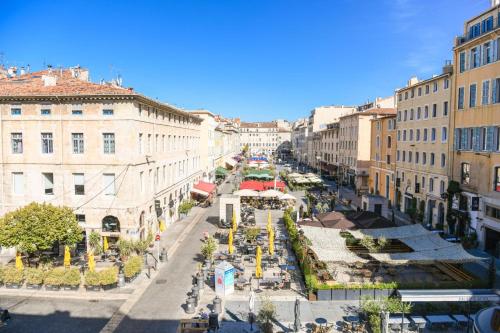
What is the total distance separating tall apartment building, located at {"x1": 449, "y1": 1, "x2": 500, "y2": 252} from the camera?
30000 mm

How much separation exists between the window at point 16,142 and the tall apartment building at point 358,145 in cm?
4580

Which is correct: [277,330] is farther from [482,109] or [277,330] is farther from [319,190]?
[319,190]

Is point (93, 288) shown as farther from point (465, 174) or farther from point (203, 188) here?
point (465, 174)

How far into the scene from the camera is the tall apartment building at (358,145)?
207ft

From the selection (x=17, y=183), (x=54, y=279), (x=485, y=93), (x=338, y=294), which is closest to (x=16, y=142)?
(x=17, y=183)

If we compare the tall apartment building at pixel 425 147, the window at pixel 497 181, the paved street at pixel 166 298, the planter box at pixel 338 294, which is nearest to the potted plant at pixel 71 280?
the paved street at pixel 166 298

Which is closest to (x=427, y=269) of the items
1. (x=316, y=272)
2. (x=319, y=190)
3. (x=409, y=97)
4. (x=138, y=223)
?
(x=316, y=272)

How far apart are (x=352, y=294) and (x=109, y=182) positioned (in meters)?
19.3

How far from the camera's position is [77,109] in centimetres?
2930

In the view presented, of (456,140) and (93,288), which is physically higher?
(456,140)

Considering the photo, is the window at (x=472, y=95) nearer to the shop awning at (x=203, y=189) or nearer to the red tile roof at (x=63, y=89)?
the red tile roof at (x=63, y=89)

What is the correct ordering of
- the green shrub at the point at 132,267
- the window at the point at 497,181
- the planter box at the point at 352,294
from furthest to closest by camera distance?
the window at the point at 497,181 < the green shrub at the point at 132,267 < the planter box at the point at 352,294

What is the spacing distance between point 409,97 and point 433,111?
6.46m

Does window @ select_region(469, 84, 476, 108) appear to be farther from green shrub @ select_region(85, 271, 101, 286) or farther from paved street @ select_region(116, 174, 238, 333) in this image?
green shrub @ select_region(85, 271, 101, 286)
